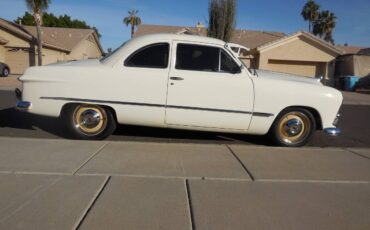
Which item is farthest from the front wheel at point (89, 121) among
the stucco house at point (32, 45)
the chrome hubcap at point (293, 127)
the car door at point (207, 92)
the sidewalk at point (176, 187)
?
the stucco house at point (32, 45)

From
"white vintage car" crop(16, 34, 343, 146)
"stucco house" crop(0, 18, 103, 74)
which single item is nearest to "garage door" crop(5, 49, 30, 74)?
"stucco house" crop(0, 18, 103, 74)

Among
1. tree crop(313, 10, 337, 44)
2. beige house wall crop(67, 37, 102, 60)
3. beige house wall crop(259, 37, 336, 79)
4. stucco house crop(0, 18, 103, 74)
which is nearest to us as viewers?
beige house wall crop(259, 37, 336, 79)

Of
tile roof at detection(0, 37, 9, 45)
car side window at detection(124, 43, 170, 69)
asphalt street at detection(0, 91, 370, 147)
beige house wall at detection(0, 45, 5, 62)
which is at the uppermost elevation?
tile roof at detection(0, 37, 9, 45)

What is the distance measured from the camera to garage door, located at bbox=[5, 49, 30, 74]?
101ft

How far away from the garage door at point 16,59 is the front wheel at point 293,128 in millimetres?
28230

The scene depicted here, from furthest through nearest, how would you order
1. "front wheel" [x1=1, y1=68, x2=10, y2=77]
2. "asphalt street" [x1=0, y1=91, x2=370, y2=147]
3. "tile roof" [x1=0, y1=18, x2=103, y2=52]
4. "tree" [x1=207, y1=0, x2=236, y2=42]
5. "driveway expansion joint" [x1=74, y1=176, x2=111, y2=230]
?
"tile roof" [x1=0, y1=18, x2=103, y2=52] < "front wheel" [x1=1, y1=68, x2=10, y2=77] < "tree" [x1=207, y1=0, x2=236, y2=42] < "asphalt street" [x1=0, y1=91, x2=370, y2=147] < "driveway expansion joint" [x1=74, y1=176, x2=111, y2=230]

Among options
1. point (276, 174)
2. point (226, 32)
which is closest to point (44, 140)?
point (276, 174)

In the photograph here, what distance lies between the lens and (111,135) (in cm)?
713

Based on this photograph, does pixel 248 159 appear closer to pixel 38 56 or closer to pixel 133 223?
pixel 133 223

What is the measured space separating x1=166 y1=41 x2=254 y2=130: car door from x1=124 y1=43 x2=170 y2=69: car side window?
0.52 feet

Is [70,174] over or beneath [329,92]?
beneath

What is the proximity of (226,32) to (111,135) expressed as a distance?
45.5 ft

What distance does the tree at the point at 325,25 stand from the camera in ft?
178

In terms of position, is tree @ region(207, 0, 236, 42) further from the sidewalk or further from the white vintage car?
the sidewalk
